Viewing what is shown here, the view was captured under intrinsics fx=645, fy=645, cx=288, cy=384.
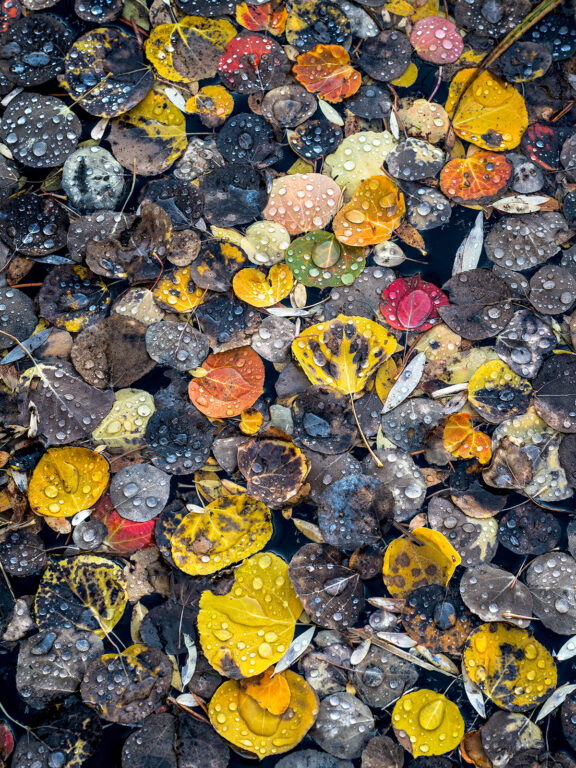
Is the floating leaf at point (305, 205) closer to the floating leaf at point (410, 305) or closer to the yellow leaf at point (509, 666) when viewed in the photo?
the floating leaf at point (410, 305)

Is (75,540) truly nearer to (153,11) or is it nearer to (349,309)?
(349,309)

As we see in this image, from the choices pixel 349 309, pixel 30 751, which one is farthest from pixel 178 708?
Result: pixel 349 309

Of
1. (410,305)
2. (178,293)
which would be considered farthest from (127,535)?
(410,305)

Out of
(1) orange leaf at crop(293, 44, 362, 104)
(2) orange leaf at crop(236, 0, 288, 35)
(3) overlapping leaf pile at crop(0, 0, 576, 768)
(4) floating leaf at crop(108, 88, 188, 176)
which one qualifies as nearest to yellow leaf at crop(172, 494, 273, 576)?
(3) overlapping leaf pile at crop(0, 0, 576, 768)

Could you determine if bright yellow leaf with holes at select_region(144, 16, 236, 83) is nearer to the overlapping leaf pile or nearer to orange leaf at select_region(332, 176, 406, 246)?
the overlapping leaf pile

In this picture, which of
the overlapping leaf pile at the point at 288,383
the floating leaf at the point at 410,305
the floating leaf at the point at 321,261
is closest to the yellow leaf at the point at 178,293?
the overlapping leaf pile at the point at 288,383

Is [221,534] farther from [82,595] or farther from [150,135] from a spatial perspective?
[150,135]
